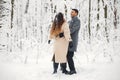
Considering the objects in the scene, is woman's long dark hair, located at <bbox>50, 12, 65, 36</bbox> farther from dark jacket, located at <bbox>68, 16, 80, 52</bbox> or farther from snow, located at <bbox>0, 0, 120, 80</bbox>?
snow, located at <bbox>0, 0, 120, 80</bbox>

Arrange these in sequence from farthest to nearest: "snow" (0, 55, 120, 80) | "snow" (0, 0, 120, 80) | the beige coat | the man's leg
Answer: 1. the man's leg
2. the beige coat
3. "snow" (0, 0, 120, 80)
4. "snow" (0, 55, 120, 80)

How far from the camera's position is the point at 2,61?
12.3 meters

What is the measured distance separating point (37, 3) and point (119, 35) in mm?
20025

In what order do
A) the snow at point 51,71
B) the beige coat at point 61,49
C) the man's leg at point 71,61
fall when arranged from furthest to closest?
the man's leg at point 71,61 < the beige coat at point 61,49 < the snow at point 51,71

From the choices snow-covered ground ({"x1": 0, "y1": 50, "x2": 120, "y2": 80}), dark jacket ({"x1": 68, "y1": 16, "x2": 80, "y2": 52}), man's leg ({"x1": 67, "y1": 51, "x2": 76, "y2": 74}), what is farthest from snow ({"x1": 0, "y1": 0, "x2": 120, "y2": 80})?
dark jacket ({"x1": 68, "y1": 16, "x2": 80, "y2": 52})

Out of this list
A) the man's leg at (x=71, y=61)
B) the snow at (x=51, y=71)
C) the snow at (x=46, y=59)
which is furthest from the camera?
the man's leg at (x=71, y=61)

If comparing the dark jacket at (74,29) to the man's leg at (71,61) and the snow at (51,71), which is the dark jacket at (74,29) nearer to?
the man's leg at (71,61)

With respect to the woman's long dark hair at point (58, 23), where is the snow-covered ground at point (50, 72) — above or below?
below

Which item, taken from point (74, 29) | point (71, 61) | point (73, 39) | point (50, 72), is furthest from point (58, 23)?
point (50, 72)

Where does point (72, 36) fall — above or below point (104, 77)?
above

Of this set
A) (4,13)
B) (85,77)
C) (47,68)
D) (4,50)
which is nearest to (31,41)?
(4,50)

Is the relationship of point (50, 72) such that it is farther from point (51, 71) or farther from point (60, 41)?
point (60, 41)

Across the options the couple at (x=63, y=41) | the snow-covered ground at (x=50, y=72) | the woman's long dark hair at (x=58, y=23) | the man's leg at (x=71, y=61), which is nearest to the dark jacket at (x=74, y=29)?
the couple at (x=63, y=41)

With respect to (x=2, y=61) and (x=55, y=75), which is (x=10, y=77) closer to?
(x=55, y=75)
